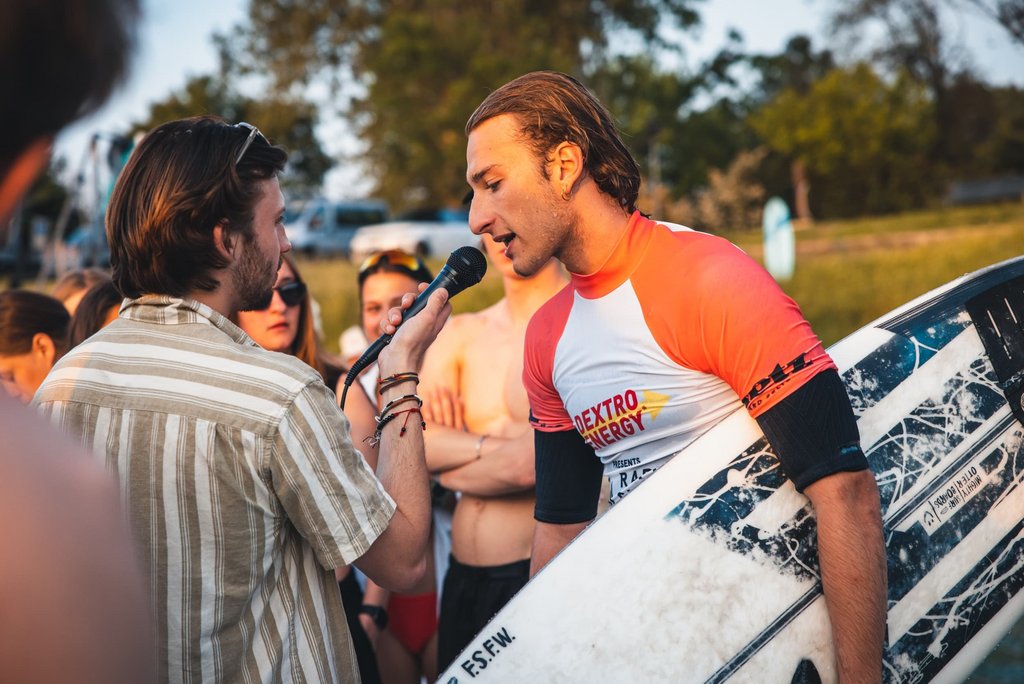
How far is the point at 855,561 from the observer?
1.68 metres

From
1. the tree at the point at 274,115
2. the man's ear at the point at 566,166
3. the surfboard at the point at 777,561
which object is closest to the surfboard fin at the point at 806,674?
A: the surfboard at the point at 777,561

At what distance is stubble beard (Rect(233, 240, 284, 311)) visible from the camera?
5.71 feet

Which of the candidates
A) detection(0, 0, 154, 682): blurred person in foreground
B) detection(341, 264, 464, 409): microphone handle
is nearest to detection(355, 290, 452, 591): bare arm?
detection(341, 264, 464, 409): microphone handle

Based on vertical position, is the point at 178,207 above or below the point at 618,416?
above

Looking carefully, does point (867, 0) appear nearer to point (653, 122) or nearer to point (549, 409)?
point (653, 122)

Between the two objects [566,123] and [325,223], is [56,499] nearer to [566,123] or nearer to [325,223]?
[566,123]

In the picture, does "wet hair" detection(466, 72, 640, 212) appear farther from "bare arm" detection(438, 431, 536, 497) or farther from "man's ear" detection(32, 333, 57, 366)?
"man's ear" detection(32, 333, 57, 366)

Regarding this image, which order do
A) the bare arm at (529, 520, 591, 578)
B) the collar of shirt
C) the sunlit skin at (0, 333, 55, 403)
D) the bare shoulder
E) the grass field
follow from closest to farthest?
the collar of shirt < the bare arm at (529, 520, 591, 578) < the sunlit skin at (0, 333, 55, 403) < the bare shoulder < the grass field

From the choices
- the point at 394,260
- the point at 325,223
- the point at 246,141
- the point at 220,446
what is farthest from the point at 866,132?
the point at 220,446

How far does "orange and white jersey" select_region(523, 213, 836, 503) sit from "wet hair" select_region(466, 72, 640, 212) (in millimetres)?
132

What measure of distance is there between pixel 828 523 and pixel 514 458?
129cm

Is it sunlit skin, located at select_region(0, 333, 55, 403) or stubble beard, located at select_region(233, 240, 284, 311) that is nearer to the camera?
stubble beard, located at select_region(233, 240, 284, 311)

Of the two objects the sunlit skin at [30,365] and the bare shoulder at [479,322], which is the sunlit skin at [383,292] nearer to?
the bare shoulder at [479,322]

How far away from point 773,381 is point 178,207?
122cm
